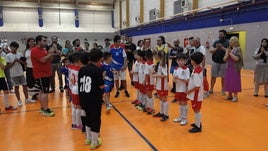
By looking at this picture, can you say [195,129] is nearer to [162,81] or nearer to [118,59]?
[162,81]

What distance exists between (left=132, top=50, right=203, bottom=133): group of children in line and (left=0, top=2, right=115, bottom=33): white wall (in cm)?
1982

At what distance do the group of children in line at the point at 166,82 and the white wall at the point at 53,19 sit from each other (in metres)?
19.8

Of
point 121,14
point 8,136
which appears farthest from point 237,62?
point 121,14

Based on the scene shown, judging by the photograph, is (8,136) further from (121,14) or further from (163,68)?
(121,14)

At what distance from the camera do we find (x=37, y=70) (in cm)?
436

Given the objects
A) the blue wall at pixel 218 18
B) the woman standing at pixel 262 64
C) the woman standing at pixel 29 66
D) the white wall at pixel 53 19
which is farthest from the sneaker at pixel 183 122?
the white wall at pixel 53 19

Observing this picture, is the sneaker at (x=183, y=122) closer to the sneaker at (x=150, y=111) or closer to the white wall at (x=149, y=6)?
the sneaker at (x=150, y=111)

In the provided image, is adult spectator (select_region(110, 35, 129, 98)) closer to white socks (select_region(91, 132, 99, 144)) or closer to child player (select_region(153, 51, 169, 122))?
child player (select_region(153, 51, 169, 122))

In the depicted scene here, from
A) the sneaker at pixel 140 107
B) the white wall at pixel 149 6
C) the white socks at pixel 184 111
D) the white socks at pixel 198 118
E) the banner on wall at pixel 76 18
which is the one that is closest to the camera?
the white socks at pixel 198 118

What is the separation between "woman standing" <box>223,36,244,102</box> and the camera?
5273 millimetres

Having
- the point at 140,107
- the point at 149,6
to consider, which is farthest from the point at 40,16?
the point at 140,107

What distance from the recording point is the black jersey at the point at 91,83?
9.50ft

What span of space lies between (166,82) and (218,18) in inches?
334

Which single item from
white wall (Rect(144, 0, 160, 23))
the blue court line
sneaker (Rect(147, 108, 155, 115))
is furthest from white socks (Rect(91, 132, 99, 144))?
white wall (Rect(144, 0, 160, 23))
